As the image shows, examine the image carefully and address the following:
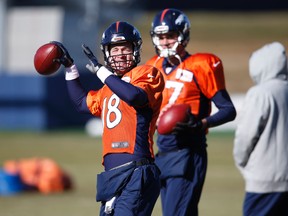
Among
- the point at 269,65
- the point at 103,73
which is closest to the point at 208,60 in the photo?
the point at 269,65

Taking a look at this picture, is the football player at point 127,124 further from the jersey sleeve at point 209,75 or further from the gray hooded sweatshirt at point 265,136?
the jersey sleeve at point 209,75

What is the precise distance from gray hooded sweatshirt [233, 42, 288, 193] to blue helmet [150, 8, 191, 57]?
3.61 feet

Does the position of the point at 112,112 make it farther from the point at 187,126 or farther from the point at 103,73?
the point at 187,126

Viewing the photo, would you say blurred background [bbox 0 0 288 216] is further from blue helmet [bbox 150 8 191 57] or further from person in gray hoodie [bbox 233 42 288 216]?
person in gray hoodie [bbox 233 42 288 216]

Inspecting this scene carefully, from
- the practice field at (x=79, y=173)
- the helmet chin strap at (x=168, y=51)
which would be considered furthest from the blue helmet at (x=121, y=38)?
the practice field at (x=79, y=173)

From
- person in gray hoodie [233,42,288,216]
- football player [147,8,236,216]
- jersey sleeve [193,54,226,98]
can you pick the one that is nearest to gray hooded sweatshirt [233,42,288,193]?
person in gray hoodie [233,42,288,216]

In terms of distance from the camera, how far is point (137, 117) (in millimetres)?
6398

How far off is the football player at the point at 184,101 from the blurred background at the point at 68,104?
282 cm

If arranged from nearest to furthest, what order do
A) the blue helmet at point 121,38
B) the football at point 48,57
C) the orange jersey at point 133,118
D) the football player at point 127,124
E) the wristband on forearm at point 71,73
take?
1. the football player at point 127,124
2. the orange jersey at point 133,118
3. the blue helmet at point 121,38
4. the football at point 48,57
5. the wristband on forearm at point 71,73

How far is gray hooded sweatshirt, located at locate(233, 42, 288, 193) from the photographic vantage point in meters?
6.59

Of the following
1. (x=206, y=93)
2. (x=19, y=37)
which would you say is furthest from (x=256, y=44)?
(x=206, y=93)

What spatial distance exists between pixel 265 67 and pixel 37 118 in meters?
14.6

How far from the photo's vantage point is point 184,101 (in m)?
7.52

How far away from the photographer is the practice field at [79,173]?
1077cm
